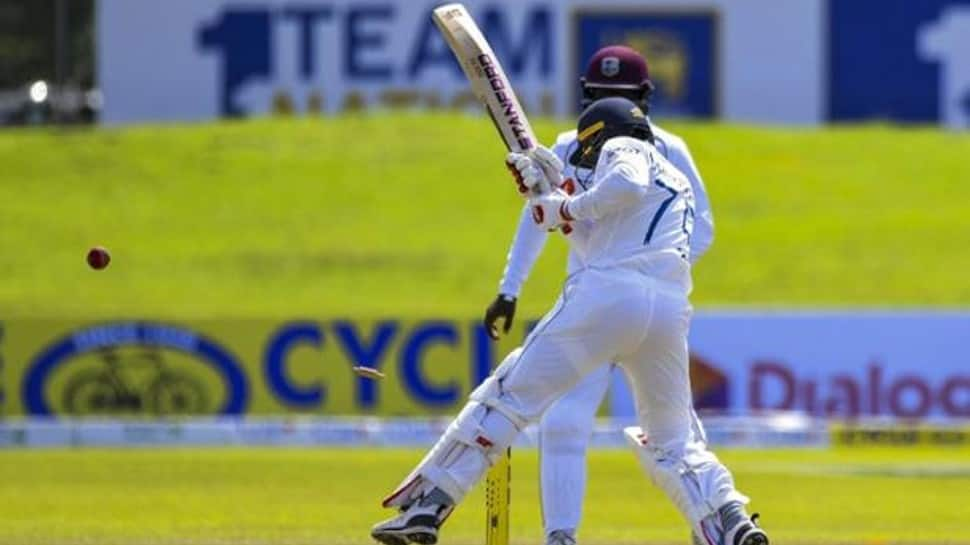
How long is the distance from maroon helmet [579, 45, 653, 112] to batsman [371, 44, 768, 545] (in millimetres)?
643

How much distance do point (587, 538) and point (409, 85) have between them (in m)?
22.3

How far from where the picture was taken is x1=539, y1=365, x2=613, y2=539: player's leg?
8.06 meters

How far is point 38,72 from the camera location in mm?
43312

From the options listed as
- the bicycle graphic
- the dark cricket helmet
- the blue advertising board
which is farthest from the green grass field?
the dark cricket helmet

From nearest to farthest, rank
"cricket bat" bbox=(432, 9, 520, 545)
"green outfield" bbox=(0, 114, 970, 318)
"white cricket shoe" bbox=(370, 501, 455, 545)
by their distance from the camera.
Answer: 1. "white cricket shoe" bbox=(370, 501, 455, 545)
2. "cricket bat" bbox=(432, 9, 520, 545)
3. "green outfield" bbox=(0, 114, 970, 318)

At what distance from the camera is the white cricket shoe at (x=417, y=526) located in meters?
7.45

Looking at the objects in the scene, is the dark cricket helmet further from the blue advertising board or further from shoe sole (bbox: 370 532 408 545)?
the blue advertising board

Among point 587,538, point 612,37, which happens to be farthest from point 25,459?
point 612,37

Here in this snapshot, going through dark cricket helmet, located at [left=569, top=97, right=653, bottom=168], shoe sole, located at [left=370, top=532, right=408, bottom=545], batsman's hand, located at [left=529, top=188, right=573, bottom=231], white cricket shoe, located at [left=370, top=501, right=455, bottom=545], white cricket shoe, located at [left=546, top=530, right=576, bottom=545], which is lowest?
white cricket shoe, located at [left=546, top=530, right=576, bottom=545]

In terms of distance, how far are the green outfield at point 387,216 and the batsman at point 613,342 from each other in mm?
13402

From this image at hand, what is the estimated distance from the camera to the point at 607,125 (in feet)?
26.0

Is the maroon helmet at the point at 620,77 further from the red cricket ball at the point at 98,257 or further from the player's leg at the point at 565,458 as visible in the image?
the red cricket ball at the point at 98,257

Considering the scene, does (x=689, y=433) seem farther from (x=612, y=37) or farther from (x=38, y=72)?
(x=38, y=72)

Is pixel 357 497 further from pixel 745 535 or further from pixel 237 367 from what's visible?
pixel 237 367
